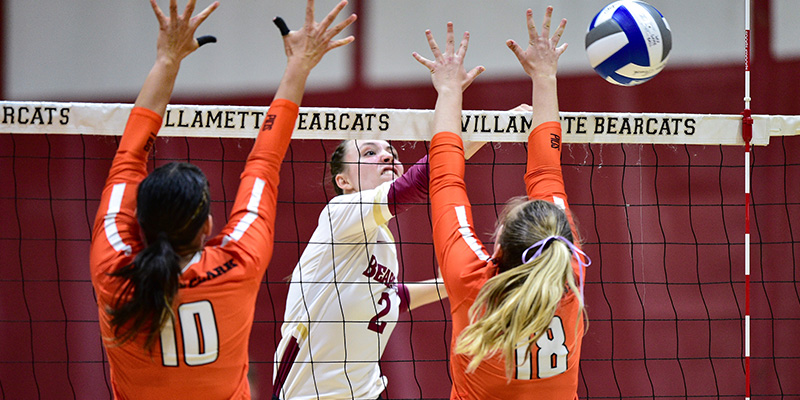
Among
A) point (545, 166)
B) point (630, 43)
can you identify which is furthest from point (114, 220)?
point (630, 43)

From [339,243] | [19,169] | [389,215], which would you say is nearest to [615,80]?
[389,215]

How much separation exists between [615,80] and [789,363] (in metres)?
3.60

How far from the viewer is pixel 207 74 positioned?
5.98 m

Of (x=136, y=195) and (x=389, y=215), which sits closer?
(x=136, y=195)

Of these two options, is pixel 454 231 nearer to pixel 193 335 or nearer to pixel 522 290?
pixel 522 290

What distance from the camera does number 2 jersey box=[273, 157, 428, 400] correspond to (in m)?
3.47

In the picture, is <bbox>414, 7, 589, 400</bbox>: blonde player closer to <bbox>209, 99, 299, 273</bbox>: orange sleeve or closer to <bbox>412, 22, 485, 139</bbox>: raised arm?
<bbox>412, 22, 485, 139</bbox>: raised arm

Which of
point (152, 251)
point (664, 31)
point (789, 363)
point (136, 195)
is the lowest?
point (789, 363)

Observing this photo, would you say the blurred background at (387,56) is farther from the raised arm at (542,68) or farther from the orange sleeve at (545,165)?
the orange sleeve at (545,165)

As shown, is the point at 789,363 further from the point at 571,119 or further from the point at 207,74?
the point at 207,74

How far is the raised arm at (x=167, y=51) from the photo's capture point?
2150mm

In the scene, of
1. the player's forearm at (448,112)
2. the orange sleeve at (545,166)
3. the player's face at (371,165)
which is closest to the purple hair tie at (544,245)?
the orange sleeve at (545,166)

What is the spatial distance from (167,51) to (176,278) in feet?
2.69

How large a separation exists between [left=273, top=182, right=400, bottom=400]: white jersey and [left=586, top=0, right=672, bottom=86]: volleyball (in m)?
1.29
